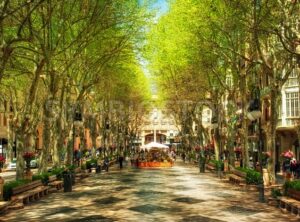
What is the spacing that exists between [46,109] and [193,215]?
475 inches

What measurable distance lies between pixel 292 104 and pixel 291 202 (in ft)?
90.8

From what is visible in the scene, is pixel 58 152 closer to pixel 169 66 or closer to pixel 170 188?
pixel 170 188

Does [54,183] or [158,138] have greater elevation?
[158,138]

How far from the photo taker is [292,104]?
41969mm

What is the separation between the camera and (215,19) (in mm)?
22562

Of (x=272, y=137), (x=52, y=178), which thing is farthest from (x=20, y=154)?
(x=272, y=137)

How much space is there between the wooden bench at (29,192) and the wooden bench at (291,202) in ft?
30.7

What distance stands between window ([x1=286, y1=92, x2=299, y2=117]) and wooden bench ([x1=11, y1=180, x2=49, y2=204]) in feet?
85.7

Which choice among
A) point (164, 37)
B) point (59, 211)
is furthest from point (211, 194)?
point (164, 37)

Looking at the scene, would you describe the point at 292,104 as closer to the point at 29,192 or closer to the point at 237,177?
the point at 237,177

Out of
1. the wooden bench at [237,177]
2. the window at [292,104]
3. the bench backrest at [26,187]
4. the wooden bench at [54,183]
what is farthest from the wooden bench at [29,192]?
the window at [292,104]

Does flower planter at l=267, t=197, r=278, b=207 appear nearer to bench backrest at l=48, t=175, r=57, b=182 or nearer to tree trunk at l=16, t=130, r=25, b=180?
tree trunk at l=16, t=130, r=25, b=180

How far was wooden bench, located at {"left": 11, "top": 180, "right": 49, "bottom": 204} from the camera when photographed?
1809 centimetres

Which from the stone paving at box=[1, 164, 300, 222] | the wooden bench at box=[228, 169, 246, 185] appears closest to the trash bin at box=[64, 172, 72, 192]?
the stone paving at box=[1, 164, 300, 222]
